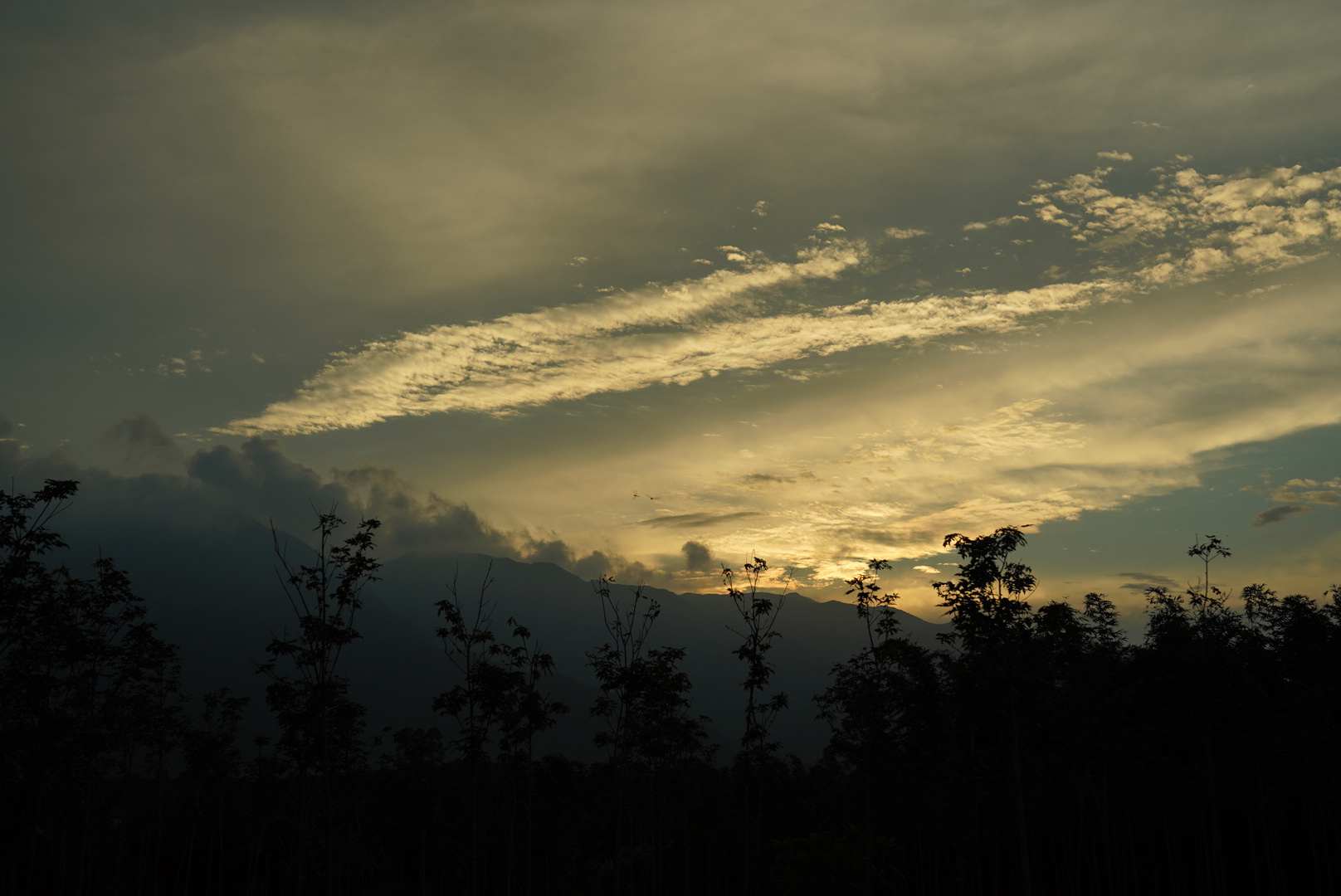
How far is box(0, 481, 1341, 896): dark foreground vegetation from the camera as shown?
28.3 metres

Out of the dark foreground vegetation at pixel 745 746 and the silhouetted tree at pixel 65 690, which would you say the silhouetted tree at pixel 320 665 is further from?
the silhouetted tree at pixel 65 690

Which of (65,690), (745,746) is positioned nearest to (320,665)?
(65,690)

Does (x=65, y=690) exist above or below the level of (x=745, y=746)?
above

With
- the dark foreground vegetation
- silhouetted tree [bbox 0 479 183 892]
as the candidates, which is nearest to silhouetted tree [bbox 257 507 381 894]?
the dark foreground vegetation

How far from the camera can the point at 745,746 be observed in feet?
123

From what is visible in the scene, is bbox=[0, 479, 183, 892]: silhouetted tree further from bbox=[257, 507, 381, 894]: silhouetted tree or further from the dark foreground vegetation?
bbox=[257, 507, 381, 894]: silhouetted tree

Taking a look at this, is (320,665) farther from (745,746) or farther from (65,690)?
(745,746)

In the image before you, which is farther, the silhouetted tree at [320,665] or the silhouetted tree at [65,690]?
the silhouetted tree at [320,665]

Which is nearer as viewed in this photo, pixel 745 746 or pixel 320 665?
pixel 320 665

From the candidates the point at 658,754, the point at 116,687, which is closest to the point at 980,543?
the point at 658,754

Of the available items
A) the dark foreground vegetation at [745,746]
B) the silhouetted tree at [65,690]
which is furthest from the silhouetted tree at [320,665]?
the silhouetted tree at [65,690]

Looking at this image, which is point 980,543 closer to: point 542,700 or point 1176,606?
point 542,700

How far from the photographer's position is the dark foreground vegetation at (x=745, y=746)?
Result: 1113 inches

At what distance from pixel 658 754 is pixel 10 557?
28.1 m
